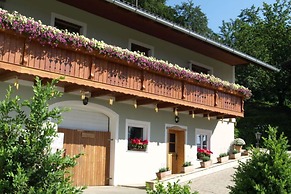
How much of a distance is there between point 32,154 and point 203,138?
1469 cm

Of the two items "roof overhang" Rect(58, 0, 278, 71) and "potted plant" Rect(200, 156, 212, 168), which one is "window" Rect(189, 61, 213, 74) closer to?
"roof overhang" Rect(58, 0, 278, 71)

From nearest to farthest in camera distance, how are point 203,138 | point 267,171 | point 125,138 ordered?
point 267,171
point 125,138
point 203,138

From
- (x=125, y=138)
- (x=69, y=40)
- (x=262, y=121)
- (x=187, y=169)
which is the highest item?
(x=69, y=40)

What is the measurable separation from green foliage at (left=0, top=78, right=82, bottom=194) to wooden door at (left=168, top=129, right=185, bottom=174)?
1259 centimetres

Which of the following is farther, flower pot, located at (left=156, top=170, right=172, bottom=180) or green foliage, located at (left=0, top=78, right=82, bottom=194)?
flower pot, located at (left=156, top=170, right=172, bottom=180)

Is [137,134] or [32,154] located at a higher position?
[137,134]

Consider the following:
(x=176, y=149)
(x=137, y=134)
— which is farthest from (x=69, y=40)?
(x=176, y=149)

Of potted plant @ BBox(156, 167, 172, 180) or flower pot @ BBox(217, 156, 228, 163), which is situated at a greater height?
flower pot @ BBox(217, 156, 228, 163)

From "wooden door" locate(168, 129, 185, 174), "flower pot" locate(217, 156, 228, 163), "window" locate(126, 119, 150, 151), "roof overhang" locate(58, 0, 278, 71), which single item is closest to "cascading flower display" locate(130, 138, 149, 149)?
"window" locate(126, 119, 150, 151)

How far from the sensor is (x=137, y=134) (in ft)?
48.8

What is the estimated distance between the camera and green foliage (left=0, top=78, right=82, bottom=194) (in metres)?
3.70

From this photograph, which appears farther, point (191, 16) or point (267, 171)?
point (191, 16)

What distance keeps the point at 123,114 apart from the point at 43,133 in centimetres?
1023

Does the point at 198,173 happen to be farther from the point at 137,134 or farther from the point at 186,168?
the point at 137,134
